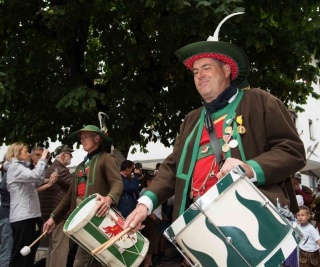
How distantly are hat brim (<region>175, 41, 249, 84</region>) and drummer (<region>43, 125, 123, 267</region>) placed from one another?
2.39 metres

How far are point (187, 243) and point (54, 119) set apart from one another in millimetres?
9527

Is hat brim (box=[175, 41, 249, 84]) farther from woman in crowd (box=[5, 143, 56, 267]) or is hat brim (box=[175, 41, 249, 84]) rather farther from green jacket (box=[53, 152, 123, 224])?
woman in crowd (box=[5, 143, 56, 267])

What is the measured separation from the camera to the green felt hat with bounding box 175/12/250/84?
3033 mm

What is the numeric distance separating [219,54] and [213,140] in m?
0.51

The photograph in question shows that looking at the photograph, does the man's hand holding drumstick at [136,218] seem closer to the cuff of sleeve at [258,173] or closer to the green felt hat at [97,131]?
the cuff of sleeve at [258,173]

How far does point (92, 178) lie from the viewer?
5.77 meters

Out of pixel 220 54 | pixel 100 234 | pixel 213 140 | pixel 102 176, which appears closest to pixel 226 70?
pixel 220 54

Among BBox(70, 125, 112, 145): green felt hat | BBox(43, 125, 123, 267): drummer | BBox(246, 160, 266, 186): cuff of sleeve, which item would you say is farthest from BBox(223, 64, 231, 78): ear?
BBox(70, 125, 112, 145): green felt hat

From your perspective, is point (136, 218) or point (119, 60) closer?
point (136, 218)

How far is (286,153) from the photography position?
2631 mm

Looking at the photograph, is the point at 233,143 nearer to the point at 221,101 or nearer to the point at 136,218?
the point at 221,101

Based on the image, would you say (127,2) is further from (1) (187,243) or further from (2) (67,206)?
(1) (187,243)

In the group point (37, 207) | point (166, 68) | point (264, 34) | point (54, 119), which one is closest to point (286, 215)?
point (37, 207)

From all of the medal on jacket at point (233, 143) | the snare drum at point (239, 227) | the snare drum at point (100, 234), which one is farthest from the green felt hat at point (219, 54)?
the snare drum at point (100, 234)
